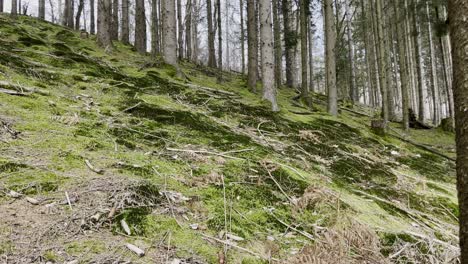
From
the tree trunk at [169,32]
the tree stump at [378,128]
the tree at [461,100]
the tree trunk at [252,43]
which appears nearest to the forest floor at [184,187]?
the tree at [461,100]

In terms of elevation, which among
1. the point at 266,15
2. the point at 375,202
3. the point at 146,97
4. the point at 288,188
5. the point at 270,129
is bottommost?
the point at 375,202

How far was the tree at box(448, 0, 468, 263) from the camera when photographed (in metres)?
1.51

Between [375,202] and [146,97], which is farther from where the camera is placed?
[146,97]

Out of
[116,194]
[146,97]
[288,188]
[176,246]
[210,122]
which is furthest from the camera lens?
[146,97]

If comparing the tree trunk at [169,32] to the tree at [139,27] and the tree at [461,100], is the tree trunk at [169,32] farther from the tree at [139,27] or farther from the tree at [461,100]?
the tree at [461,100]

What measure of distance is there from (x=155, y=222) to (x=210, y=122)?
2946mm

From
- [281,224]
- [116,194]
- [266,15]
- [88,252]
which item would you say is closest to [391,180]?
[281,224]

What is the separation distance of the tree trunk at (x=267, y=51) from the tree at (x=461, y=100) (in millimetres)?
6234

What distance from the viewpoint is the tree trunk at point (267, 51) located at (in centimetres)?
793

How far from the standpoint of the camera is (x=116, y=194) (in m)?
2.50

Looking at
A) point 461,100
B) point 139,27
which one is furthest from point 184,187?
point 139,27

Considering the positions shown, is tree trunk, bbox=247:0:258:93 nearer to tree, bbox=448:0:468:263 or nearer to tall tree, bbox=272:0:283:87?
tall tree, bbox=272:0:283:87

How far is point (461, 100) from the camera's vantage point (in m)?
1.55

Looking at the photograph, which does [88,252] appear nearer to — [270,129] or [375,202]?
[375,202]
